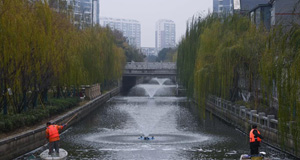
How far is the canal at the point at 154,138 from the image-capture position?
1750 centimetres

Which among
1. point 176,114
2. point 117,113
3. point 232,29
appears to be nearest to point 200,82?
point 232,29

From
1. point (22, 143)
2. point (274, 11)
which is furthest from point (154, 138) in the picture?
point (274, 11)

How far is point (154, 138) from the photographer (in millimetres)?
21641

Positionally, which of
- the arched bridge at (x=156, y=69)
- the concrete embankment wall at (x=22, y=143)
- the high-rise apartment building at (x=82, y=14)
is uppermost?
the high-rise apartment building at (x=82, y=14)

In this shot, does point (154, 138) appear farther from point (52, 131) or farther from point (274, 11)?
point (274, 11)

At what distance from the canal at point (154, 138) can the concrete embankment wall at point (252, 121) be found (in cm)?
40

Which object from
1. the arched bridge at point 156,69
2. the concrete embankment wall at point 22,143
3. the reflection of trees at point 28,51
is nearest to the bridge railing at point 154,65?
the arched bridge at point 156,69

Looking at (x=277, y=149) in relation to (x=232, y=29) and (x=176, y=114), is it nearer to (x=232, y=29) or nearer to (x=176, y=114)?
(x=232, y=29)

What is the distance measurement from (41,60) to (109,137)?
4.79 meters

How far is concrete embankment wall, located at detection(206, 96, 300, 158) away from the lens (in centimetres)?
1691

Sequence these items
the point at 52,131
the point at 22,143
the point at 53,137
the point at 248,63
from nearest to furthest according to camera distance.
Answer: the point at 53,137
the point at 52,131
the point at 22,143
the point at 248,63

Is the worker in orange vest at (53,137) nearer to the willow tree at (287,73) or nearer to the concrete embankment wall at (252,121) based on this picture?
the willow tree at (287,73)

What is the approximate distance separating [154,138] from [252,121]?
4.82 m

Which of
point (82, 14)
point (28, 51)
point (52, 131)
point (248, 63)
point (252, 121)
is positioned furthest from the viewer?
point (82, 14)
